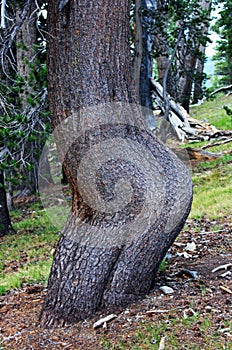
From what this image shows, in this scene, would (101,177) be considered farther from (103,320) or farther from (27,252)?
(27,252)

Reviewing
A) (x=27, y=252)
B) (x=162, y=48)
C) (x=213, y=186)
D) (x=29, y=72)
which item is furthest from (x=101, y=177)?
(x=162, y=48)

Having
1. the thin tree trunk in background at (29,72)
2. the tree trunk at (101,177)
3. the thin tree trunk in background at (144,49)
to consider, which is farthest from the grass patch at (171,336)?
the thin tree trunk in background at (144,49)

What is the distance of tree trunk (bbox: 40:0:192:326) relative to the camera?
324 centimetres

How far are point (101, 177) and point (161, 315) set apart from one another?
1062 millimetres

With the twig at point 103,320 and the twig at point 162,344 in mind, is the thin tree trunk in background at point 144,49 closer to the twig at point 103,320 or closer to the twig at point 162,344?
the twig at point 103,320

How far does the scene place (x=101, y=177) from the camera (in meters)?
3.30

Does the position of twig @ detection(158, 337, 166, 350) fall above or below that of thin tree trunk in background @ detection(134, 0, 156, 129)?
below

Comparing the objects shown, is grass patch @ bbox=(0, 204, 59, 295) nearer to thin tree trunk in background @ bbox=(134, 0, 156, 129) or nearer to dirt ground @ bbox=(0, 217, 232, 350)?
dirt ground @ bbox=(0, 217, 232, 350)

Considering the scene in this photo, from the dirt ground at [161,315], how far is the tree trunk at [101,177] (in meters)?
0.15

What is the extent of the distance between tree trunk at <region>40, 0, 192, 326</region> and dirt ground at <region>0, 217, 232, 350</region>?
15 centimetres

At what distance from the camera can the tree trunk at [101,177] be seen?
10.6ft

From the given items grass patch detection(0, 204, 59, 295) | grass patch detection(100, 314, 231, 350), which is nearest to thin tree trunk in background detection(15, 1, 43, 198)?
grass patch detection(0, 204, 59, 295)

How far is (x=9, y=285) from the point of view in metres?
4.71

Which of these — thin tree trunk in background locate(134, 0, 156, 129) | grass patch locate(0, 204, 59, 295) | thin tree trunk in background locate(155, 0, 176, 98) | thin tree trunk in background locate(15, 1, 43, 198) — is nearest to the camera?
grass patch locate(0, 204, 59, 295)
